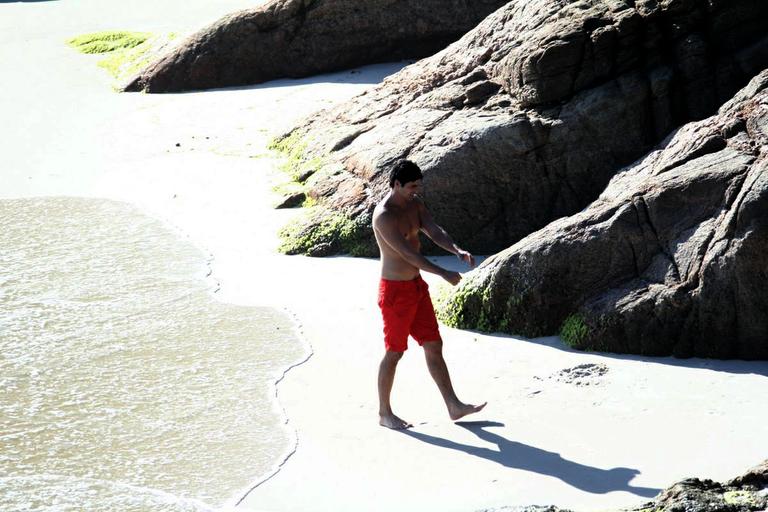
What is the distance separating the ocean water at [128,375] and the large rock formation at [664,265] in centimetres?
196

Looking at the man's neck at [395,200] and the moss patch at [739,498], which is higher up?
the man's neck at [395,200]

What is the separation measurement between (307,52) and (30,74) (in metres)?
5.66

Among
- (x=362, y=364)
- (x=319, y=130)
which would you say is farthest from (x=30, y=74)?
(x=362, y=364)

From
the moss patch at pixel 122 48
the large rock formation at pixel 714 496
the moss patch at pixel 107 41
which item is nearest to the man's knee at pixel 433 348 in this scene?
the large rock formation at pixel 714 496

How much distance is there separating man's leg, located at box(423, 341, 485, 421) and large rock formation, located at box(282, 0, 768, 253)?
12.7ft

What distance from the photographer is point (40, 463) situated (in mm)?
7840

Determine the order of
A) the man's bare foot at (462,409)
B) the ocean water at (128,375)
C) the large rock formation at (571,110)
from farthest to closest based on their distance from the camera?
the large rock formation at (571,110)
the man's bare foot at (462,409)
the ocean water at (128,375)

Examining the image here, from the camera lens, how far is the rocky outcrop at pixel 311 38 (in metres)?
18.9

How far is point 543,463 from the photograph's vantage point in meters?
7.38

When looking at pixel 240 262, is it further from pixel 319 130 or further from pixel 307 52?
pixel 307 52

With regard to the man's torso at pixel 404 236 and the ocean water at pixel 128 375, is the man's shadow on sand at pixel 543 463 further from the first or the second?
the ocean water at pixel 128 375

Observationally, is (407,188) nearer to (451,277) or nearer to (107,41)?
(451,277)

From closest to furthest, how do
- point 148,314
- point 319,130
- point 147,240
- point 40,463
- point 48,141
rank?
point 40,463 < point 148,314 < point 147,240 < point 319,130 < point 48,141

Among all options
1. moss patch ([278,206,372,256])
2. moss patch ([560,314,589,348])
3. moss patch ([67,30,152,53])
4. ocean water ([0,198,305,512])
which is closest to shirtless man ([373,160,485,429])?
ocean water ([0,198,305,512])
